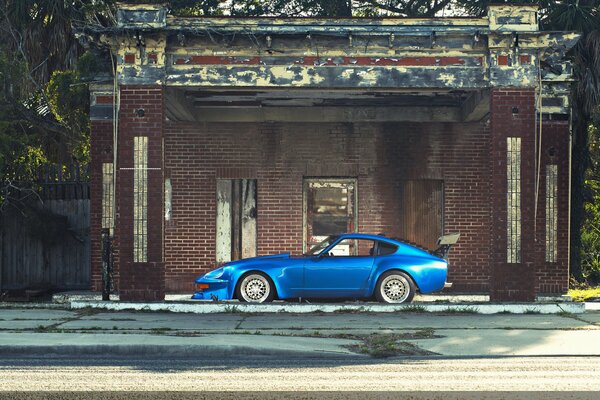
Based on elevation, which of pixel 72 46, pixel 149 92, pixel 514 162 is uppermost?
pixel 72 46

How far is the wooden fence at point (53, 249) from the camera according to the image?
26438mm

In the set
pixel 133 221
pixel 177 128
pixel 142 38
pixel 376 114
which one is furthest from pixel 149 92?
pixel 376 114

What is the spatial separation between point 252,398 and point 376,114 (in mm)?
16111

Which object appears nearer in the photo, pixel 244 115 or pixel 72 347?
pixel 72 347

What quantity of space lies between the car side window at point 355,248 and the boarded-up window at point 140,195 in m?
3.47

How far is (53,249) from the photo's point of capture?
2655 cm

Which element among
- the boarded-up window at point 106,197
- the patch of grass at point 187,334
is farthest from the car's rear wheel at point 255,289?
the boarded-up window at point 106,197

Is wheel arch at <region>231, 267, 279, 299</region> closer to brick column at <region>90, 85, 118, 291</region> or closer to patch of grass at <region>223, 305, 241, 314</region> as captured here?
patch of grass at <region>223, 305, 241, 314</region>

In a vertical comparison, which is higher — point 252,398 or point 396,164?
point 396,164

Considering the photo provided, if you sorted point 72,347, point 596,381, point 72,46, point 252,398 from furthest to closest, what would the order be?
point 72,46, point 72,347, point 596,381, point 252,398

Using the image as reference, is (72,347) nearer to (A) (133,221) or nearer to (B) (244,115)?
(A) (133,221)

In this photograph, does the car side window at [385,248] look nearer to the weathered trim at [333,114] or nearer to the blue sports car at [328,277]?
the blue sports car at [328,277]

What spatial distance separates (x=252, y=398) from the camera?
32.0 ft

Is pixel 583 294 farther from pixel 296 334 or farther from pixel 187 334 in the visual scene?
pixel 187 334
